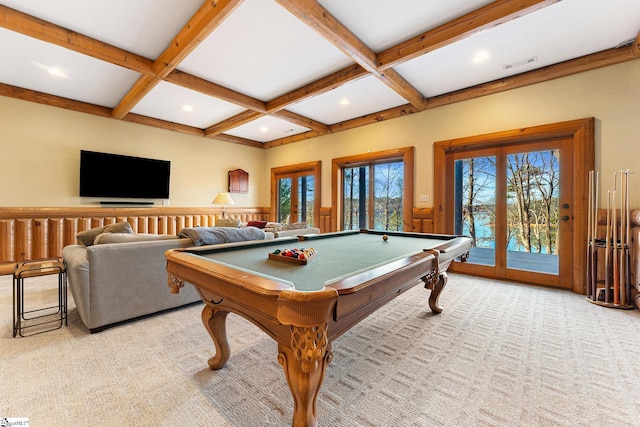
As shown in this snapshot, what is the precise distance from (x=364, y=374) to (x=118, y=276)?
2.16 metres

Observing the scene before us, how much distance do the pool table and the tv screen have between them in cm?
435

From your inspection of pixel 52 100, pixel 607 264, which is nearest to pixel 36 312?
pixel 52 100

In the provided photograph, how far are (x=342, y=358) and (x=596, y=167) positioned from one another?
12.1 ft

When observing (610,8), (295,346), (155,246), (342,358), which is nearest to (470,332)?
(342,358)

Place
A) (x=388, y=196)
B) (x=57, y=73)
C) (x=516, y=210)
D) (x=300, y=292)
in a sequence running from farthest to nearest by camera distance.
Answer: (x=388, y=196), (x=516, y=210), (x=57, y=73), (x=300, y=292)

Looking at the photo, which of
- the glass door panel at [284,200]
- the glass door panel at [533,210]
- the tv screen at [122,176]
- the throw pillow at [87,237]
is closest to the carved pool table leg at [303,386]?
the throw pillow at [87,237]

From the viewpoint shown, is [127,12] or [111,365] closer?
[111,365]

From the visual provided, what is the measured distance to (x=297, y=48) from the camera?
288cm

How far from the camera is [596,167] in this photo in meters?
3.07

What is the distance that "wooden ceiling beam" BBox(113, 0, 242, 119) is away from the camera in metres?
2.15

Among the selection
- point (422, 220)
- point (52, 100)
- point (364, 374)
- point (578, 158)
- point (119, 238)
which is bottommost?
point (364, 374)

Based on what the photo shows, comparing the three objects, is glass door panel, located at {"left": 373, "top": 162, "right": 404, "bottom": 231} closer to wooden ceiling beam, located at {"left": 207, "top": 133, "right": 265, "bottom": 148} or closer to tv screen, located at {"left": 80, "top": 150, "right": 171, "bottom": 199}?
wooden ceiling beam, located at {"left": 207, "top": 133, "right": 265, "bottom": 148}

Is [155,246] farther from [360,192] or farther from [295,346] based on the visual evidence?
[360,192]

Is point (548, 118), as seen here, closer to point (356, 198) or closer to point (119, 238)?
point (356, 198)
